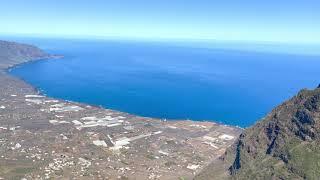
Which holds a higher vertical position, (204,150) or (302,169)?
(302,169)

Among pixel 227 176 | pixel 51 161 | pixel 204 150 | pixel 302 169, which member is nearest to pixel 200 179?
pixel 227 176

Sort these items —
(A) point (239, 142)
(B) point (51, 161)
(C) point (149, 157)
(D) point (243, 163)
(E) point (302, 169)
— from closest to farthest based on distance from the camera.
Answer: (E) point (302, 169) → (D) point (243, 163) → (A) point (239, 142) → (B) point (51, 161) → (C) point (149, 157)

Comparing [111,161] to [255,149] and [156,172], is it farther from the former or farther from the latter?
[255,149]

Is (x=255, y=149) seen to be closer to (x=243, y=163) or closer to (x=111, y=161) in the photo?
(x=243, y=163)

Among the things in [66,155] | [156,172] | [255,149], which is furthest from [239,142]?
[66,155]

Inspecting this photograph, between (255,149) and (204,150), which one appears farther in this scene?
(204,150)

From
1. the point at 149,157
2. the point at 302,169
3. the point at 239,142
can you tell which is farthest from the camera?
the point at 149,157
